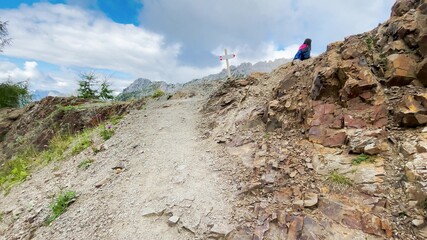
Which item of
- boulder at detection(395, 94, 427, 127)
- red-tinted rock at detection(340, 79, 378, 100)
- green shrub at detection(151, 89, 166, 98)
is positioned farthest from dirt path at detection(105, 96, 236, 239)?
green shrub at detection(151, 89, 166, 98)

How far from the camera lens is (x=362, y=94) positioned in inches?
227

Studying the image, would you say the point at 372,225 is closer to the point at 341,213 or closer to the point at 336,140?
the point at 341,213

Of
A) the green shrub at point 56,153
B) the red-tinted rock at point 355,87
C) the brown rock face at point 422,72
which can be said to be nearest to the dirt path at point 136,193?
the green shrub at point 56,153

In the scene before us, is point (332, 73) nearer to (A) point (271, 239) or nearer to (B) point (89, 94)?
(A) point (271, 239)

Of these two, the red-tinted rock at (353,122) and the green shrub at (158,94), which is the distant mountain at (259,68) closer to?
the green shrub at (158,94)

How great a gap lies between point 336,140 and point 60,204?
20.2ft

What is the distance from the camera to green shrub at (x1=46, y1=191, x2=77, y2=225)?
569 cm

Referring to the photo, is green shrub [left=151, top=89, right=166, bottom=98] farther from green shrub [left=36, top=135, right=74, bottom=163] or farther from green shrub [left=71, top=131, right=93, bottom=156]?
green shrub [left=71, top=131, right=93, bottom=156]

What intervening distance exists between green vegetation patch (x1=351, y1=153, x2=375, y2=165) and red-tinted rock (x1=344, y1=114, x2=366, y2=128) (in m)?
0.80

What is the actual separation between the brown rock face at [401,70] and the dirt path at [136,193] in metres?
4.17

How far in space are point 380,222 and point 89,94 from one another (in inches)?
867

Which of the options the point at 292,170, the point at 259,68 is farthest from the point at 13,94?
the point at 292,170

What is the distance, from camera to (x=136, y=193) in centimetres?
572

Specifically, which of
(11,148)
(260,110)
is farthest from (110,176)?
(11,148)
